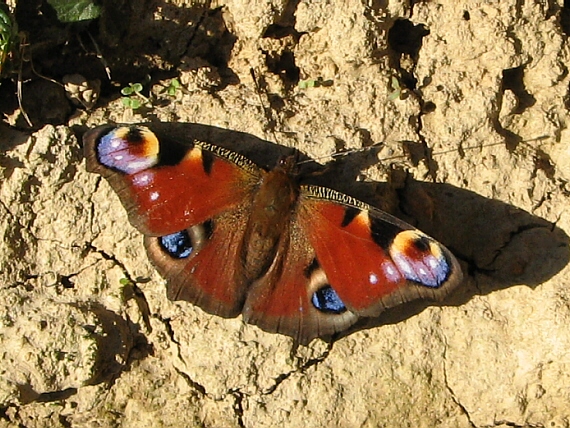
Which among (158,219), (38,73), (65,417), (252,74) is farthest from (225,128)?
(65,417)

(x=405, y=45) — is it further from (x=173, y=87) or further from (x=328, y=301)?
(x=328, y=301)

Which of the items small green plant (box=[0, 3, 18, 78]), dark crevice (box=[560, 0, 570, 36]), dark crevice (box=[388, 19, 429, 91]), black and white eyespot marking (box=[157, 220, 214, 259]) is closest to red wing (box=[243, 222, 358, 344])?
black and white eyespot marking (box=[157, 220, 214, 259])

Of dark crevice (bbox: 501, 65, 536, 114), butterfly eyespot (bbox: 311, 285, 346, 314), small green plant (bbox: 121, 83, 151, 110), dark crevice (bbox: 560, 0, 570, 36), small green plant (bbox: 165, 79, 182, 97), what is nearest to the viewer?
butterfly eyespot (bbox: 311, 285, 346, 314)

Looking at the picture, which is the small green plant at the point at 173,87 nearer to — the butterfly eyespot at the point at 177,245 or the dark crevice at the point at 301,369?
the butterfly eyespot at the point at 177,245

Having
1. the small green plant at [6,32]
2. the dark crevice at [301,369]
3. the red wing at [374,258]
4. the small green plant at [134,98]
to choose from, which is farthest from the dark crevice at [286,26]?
the dark crevice at [301,369]

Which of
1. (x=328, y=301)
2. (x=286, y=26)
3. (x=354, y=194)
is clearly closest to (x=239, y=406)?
(x=328, y=301)

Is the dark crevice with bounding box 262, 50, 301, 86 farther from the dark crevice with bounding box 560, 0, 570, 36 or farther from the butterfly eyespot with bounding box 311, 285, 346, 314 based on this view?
the dark crevice with bounding box 560, 0, 570, 36

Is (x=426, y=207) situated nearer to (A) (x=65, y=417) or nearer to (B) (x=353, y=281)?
(B) (x=353, y=281)
